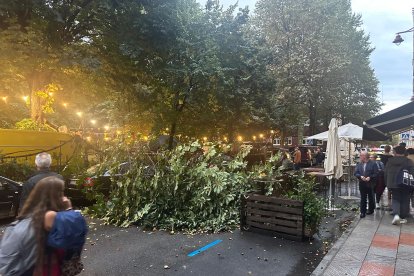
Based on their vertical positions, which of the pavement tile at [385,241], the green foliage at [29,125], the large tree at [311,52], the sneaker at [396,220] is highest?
the large tree at [311,52]

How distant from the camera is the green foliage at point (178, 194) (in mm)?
8770

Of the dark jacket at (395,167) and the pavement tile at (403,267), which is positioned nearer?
the pavement tile at (403,267)

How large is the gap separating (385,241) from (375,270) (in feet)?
6.11

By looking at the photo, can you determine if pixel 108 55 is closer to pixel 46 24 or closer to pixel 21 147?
A: pixel 46 24

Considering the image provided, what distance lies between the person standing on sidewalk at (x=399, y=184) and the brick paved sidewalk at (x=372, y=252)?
0.34m

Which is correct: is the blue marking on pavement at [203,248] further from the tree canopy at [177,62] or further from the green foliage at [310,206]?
the tree canopy at [177,62]

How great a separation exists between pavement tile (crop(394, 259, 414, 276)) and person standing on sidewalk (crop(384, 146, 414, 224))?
9.76 ft

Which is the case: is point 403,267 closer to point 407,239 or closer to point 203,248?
point 407,239

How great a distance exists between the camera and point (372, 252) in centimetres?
635

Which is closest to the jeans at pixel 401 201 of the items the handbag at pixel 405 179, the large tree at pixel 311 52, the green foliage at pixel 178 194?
the handbag at pixel 405 179

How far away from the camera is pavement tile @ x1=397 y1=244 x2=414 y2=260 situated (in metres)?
6.09

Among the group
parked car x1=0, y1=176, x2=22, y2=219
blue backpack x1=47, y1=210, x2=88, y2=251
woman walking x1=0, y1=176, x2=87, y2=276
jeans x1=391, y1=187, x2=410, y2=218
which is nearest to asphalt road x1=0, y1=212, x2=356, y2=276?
parked car x1=0, y1=176, x2=22, y2=219

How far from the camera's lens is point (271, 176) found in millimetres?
9305

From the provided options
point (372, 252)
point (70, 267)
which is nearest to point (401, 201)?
point (372, 252)
